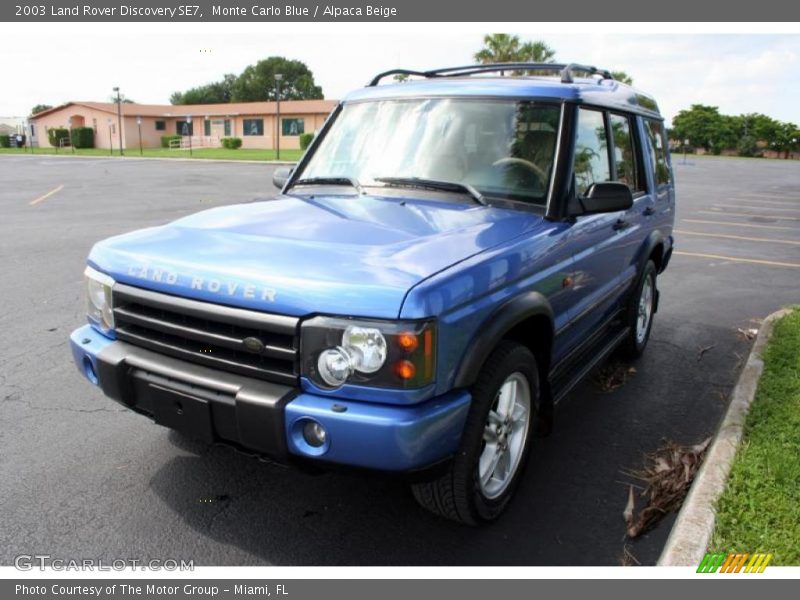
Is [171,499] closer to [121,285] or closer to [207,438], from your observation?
[207,438]

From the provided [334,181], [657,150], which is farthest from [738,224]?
[334,181]

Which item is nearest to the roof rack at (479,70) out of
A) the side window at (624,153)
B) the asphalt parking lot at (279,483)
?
the side window at (624,153)

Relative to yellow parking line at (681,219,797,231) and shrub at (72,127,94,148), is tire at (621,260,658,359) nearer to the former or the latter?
yellow parking line at (681,219,797,231)

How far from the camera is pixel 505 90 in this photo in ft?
12.2

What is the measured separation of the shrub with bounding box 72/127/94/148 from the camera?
206 feet

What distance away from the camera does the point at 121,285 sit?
9.55ft

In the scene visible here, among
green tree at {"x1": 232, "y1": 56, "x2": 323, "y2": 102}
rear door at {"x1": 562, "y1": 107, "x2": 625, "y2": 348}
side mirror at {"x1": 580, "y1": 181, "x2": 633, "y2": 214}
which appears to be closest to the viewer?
side mirror at {"x1": 580, "y1": 181, "x2": 633, "y2": 214}

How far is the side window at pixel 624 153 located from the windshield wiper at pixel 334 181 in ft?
5.98

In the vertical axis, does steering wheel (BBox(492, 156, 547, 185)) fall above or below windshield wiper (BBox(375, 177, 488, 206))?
above

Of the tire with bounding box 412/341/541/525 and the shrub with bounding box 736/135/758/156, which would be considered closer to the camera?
the tire with bounding box 412/341/541/525

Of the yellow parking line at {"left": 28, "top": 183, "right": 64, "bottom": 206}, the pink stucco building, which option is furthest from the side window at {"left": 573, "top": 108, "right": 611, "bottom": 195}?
the pink stucco building

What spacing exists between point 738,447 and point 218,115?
64984mm

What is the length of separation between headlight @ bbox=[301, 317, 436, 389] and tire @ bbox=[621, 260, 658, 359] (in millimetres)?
3168

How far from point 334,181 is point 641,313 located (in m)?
2.97
